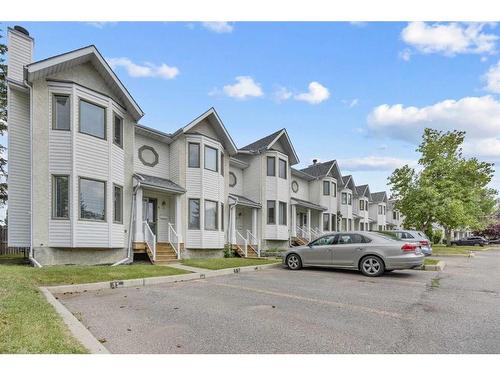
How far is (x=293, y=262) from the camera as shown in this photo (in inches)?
550

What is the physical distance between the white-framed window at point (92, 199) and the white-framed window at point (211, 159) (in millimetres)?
6146

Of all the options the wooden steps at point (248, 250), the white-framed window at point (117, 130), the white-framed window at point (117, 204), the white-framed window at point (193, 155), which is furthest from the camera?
the wooden steps at point (248, 250)

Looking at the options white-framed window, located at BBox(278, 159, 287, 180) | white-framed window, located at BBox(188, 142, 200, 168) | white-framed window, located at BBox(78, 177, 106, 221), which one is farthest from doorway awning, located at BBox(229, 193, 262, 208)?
white-framed window, located at BBox(78, 177, 106, 221)

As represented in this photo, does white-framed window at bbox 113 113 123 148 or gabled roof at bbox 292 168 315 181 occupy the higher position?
white-framed window at bbox 113 113 123 148

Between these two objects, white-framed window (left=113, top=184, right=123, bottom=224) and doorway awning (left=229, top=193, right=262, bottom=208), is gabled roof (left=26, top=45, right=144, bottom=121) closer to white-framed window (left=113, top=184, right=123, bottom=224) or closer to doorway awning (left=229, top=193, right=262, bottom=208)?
white-framed window (left=113, top=184, right=123, bottom=224)

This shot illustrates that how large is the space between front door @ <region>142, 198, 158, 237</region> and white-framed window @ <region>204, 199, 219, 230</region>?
2.58m

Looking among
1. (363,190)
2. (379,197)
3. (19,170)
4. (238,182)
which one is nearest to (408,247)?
(238,182)

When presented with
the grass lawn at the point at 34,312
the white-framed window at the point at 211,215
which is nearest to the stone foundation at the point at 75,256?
the grass lawn at the point at 34,312

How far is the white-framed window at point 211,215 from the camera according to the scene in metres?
18.4

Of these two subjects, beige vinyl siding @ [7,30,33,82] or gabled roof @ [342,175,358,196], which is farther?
gabled roof @ [342,175,358,196]

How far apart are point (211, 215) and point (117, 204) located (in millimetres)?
5505

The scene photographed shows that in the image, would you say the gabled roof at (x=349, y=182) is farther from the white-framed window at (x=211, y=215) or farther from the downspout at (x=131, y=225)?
the downspout at (x=131, y=225)

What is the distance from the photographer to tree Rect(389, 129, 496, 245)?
29359 mm

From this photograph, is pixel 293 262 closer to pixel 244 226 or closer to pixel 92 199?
pixel 92 199
